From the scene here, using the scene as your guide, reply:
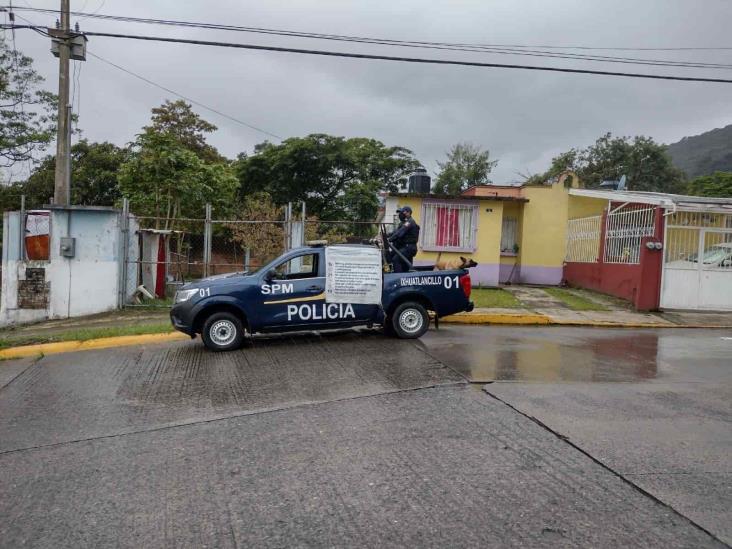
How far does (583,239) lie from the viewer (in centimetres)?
1878

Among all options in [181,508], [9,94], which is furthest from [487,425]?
[9,94]

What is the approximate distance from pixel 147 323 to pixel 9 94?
2179 cm

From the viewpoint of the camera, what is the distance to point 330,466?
180 inches

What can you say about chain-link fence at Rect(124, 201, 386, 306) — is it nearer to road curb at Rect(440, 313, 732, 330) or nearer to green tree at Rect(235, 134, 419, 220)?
road curb at Rect(440, 313, 732, 330)

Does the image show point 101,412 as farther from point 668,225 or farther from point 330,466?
point 668,225

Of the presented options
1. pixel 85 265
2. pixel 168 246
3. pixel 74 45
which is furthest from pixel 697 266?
pixel 74 45

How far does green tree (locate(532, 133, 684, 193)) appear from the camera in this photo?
45.4m

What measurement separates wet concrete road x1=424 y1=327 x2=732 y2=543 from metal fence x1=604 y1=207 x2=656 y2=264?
4055 millimetres

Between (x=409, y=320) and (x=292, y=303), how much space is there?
1.99m

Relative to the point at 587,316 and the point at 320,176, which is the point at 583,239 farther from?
the point at 320,176

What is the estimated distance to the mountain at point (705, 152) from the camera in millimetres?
79375

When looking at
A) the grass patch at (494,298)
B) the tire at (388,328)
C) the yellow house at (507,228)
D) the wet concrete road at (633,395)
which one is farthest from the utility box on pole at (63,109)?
the grass patch at (494,298)

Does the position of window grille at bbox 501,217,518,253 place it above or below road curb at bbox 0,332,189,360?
above

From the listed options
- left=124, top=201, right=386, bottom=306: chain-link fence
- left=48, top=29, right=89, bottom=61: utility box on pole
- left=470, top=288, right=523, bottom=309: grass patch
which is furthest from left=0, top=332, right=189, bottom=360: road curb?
left=48, top=29, right=89, bottom=61: utility box on pole
